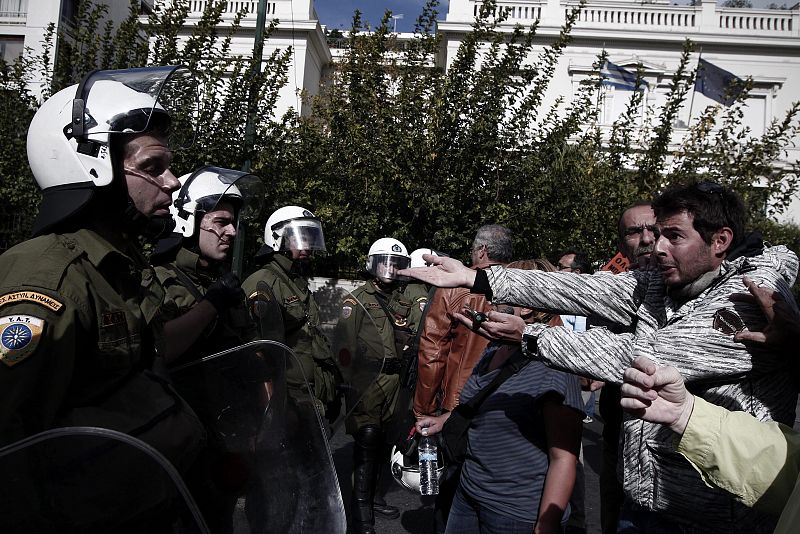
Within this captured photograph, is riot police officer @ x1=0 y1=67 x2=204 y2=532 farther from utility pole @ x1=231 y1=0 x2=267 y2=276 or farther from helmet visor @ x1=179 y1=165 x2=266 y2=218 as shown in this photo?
utility pole @ x1=231 y1=0 x2=267 y2=276

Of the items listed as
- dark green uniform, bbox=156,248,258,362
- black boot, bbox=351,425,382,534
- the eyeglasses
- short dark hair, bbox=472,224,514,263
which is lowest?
black boot, bbox=351,425,382,534

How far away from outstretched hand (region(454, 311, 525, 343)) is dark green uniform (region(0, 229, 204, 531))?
1378 millimetres

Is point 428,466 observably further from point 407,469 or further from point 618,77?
point 618,77

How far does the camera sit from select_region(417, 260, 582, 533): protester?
8.25 feet

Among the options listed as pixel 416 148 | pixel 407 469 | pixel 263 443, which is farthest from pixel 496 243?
pixel 416 148

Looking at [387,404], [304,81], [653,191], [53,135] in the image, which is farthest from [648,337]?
[304,81]

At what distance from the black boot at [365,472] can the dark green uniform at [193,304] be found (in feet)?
6.71

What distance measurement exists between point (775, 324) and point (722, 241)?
1.31 feet

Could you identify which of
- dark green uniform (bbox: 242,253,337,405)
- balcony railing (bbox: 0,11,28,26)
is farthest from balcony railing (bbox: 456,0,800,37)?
dark green uniform (bbox: 242,253,337,405)

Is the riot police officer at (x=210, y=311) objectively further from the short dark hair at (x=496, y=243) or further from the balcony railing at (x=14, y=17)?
the balcony railing at (x=14, y=17)

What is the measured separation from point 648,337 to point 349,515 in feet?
11.5

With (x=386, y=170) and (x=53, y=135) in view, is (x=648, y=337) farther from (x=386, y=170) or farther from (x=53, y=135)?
(x=386, y=170)

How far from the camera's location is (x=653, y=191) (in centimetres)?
1174

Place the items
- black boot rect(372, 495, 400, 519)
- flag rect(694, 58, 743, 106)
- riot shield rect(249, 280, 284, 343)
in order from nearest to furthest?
1. riot shield rect(249, 280, 284, 343)
2. black boot rect(372, 495, 400, 519)
3. flag rect(694, 58, 743, 106)
